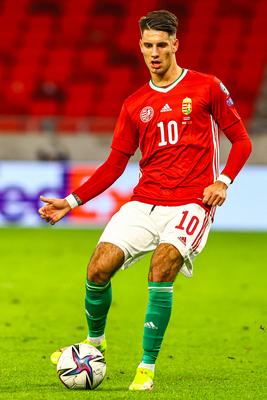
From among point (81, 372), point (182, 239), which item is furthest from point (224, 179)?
point (81, 372)

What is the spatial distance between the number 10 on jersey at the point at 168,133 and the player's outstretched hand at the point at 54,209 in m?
0.67

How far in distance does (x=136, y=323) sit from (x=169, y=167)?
3.17 metres

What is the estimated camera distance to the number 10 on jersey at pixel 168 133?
20.4 ft

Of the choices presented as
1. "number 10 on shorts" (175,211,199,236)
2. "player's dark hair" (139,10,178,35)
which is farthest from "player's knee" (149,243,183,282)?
"player's dark hair" (139,10,178,35)

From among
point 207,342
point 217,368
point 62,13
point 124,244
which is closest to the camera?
point 124,244

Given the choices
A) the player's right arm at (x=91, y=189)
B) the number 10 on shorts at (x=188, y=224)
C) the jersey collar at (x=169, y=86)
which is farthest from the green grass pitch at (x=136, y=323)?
the jersey collar at (x=169, y=86)

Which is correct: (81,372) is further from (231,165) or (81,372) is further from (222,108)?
(222,108)

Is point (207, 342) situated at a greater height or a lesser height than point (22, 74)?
greater

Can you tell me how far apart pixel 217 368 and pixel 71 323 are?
2.38 m

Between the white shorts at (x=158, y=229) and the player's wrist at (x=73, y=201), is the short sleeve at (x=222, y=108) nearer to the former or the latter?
the white shorts at (x=158, y=229)

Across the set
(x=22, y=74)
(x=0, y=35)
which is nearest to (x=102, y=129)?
(x=22, y=74)

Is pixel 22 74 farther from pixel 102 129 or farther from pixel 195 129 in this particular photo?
pixel 195 129

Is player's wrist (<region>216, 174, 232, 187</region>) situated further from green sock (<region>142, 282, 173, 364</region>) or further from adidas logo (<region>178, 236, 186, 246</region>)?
green sock (<region>142, 282, 173, 364</region>)

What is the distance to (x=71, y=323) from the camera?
29.7 feet
